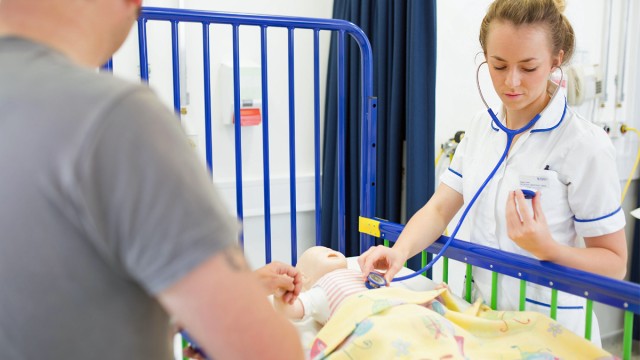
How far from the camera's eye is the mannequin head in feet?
5.74

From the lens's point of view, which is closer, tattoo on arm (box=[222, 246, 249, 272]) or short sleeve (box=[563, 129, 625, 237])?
tattoo on arm (box=[222, 246, 249, 272])

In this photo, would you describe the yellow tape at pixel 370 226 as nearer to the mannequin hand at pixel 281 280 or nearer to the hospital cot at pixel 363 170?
the hospital cot at pixel 363 170

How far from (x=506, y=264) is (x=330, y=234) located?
6.02 feet

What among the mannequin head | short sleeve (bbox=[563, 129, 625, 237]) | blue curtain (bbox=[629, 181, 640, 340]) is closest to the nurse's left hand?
short sleeve (bbox=[563, 129, 625, 237])

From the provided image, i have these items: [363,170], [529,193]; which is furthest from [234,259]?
[363,170]

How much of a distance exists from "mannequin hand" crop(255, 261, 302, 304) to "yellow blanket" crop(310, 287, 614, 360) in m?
0.12

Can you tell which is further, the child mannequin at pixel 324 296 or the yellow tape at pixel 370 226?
the yellow tape at pixel 370 226

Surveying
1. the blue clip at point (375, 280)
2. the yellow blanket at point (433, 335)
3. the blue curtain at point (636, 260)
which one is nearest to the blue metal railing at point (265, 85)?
the blue clip at point (375, 280)

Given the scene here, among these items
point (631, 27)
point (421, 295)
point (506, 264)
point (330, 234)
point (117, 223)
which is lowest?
point (330, 234)

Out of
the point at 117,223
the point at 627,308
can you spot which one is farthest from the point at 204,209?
the point at 627,308

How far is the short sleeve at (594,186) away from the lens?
4.26 feet

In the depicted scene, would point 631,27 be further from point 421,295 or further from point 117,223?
point 117,223

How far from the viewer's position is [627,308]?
113 centimetres

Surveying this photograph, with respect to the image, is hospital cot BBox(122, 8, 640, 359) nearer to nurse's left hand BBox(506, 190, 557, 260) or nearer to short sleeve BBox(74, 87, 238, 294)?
nurse's left hand BBox(506, 190, 557, 260)
